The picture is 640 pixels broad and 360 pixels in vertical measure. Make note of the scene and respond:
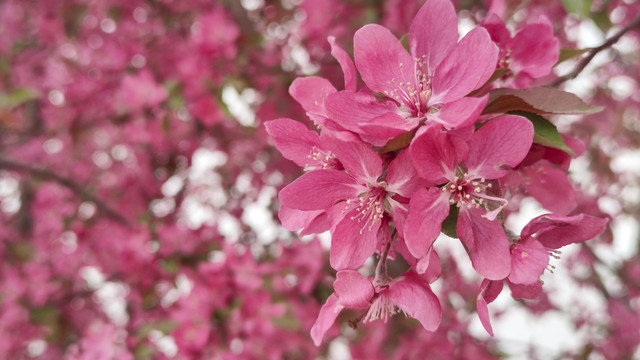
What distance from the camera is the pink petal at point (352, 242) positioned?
0.71 meters

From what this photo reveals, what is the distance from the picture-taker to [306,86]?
2.65 ft

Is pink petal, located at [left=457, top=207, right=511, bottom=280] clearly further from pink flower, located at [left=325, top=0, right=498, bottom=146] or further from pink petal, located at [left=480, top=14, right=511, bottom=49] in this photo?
pink petal, located at [left=480, top=14, right=511, bottom=49]

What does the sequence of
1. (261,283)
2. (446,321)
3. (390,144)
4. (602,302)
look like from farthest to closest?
(602,302), (446,321), (261,283), (390,144)

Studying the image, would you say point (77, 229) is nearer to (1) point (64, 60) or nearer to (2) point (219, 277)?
(1) point (64, 60)

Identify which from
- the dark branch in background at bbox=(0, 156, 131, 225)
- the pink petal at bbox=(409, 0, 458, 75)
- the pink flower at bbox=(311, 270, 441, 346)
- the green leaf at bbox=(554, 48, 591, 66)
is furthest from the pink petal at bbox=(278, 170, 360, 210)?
the dark branch in background at bbox=(0, 156, 131, 225)

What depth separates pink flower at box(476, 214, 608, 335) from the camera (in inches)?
25.6

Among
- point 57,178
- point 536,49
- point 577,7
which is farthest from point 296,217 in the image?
point 57,178

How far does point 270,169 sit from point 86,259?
1.09m

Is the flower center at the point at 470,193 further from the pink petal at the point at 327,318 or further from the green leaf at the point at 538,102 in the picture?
the pink petal at the point at 327,318

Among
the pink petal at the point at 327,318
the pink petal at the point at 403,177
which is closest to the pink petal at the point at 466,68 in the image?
the pink petal at the point at 403,177

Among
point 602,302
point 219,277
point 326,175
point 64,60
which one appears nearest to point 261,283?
point 219,277

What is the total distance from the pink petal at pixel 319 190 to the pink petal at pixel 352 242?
0.03 m

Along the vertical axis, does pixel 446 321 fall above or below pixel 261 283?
below

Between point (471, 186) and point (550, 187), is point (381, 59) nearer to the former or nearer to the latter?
point (471, 186)
